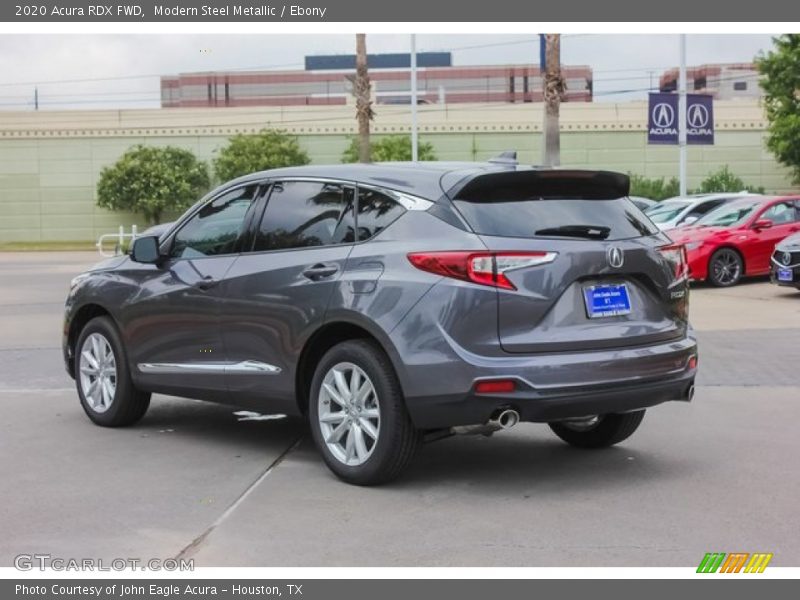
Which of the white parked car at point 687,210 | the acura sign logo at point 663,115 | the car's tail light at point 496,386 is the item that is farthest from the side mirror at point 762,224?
the car's tail light at point 496,386

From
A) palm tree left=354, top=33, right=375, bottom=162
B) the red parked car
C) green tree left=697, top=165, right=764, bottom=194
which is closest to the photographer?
the red parked car

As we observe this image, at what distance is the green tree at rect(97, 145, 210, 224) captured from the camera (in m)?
50.4

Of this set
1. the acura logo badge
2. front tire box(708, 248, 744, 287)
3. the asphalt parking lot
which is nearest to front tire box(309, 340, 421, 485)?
the asphalt parking lot

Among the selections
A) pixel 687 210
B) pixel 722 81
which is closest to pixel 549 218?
pixel 687 210

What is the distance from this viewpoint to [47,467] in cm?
705

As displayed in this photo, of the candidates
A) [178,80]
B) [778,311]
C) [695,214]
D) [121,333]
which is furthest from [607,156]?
[178,80]

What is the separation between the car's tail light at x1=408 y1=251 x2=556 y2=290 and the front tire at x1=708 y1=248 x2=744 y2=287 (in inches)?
557

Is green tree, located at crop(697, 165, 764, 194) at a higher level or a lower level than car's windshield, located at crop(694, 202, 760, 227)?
higher

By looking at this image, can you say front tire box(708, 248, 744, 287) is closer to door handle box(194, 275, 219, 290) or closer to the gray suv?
the gray suv

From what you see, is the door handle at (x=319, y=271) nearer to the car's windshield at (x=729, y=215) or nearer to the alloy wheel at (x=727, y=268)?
the alloy wheel at (x=727, y=268)

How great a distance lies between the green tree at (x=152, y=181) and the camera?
165ft

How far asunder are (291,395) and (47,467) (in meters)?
1.59

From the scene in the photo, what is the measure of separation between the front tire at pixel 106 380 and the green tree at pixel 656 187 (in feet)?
139

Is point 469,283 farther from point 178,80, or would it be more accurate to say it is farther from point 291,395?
point 178,80
